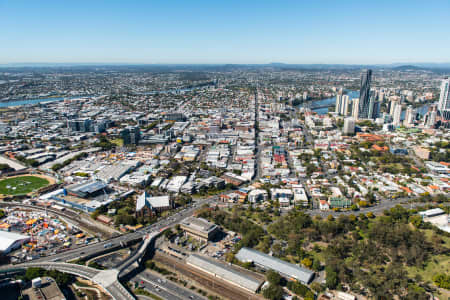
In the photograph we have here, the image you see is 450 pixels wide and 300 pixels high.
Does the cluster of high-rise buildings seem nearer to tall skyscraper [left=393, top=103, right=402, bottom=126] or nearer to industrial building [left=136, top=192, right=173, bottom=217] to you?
tall skyscraper [left=393, top=103, right=402, bottom=126]

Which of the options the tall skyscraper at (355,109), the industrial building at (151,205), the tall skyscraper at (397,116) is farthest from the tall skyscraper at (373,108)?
the industrial building at (151,205)

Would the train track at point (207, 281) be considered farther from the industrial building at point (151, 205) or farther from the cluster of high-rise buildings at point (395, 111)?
the cluster of high-rise buildings at point (395, 111)

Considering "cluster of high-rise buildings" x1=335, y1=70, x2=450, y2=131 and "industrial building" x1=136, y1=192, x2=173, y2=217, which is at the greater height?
"cluster of high-rise buildings" x1=335, y1=70, x2=450, y2=131

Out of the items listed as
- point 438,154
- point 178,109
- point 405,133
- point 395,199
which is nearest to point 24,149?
point 178,109

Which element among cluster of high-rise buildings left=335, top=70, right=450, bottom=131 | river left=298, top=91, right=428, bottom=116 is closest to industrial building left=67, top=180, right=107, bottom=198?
cluster of high-rise buildings left=335, top=70, right=450, bottom=131

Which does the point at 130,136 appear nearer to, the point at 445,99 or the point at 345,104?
the point at 345,104

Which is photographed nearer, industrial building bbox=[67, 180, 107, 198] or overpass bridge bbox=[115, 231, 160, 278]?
overpass bridge bbox=[115, 231, 160, 278]

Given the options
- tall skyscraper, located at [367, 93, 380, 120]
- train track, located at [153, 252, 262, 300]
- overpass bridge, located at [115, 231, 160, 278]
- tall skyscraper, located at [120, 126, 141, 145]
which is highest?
tall skyscraper, located at [367, 93, 380, 120]
